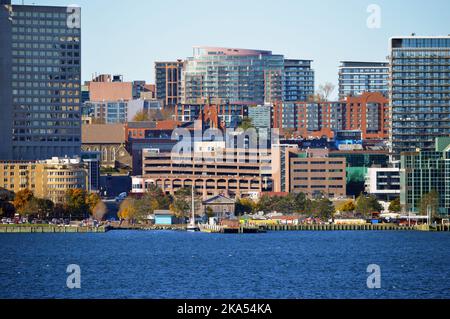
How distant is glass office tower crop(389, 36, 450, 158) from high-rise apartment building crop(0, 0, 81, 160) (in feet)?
116

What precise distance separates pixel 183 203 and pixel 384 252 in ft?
160

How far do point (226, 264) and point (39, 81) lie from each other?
86.3 m

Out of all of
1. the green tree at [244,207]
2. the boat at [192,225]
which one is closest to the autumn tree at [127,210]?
the boat at [192,225]

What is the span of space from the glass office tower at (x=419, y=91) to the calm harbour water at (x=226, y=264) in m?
42.3

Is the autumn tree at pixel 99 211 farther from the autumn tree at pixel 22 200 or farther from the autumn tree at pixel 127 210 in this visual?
the autumn tree at pixel 22 200

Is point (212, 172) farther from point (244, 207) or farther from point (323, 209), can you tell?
point (323, 209)

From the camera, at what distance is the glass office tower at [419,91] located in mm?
154500

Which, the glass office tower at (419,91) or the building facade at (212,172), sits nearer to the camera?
the building facade at (212,172)

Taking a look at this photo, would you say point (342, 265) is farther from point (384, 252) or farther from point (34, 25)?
point (34, 25)

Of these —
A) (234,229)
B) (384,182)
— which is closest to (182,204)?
(234,229)

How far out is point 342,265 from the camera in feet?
241

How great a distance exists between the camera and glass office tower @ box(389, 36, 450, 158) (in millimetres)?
154500

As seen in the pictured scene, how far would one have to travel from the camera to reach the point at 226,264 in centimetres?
7375

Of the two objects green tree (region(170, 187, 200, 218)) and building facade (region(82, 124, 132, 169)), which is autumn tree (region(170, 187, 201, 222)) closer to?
green tree (region(170, 187, 200, 218))
